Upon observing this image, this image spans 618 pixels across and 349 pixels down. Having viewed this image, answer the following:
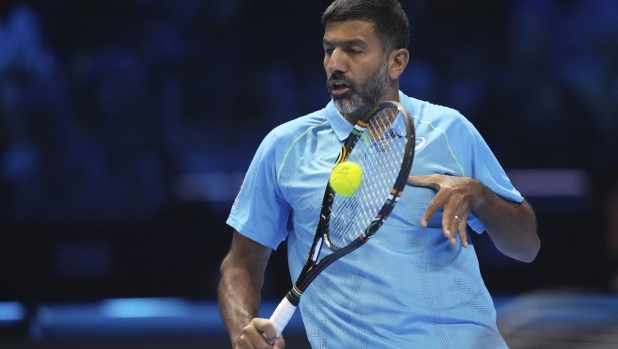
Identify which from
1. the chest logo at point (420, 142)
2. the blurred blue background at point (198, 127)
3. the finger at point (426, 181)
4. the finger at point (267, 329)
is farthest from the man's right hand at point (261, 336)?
the blurred blue background at point (198, 127)

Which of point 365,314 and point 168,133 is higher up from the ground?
point 365,314

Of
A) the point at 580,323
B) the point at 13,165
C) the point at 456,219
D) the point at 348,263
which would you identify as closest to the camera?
the point at 580,323

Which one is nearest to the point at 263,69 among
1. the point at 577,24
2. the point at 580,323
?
the point at 577,24

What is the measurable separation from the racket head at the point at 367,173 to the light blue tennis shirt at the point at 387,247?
0.22 feet

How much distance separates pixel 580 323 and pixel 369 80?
3.64ft

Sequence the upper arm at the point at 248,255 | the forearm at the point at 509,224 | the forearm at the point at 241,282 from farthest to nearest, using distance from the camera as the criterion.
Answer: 1. the upper arm at the point at 248,255
2. the forearm at the point at 241,282
3. the forearm at the point at 509,224

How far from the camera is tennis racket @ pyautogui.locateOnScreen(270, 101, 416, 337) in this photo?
→ 2.13 metres

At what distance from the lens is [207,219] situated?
18.5 ft

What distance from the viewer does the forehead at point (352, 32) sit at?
2.38 metres

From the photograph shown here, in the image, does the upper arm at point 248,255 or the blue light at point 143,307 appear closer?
the upper arm at point 248,255

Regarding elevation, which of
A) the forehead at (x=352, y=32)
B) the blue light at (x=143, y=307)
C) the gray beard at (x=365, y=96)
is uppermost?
the forehead at (x=352, y=32)

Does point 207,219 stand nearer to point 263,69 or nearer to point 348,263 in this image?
point 263,69

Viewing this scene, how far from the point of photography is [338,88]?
2.38m

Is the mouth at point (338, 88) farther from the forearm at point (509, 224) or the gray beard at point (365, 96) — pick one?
the forearm at point (509, 224)
